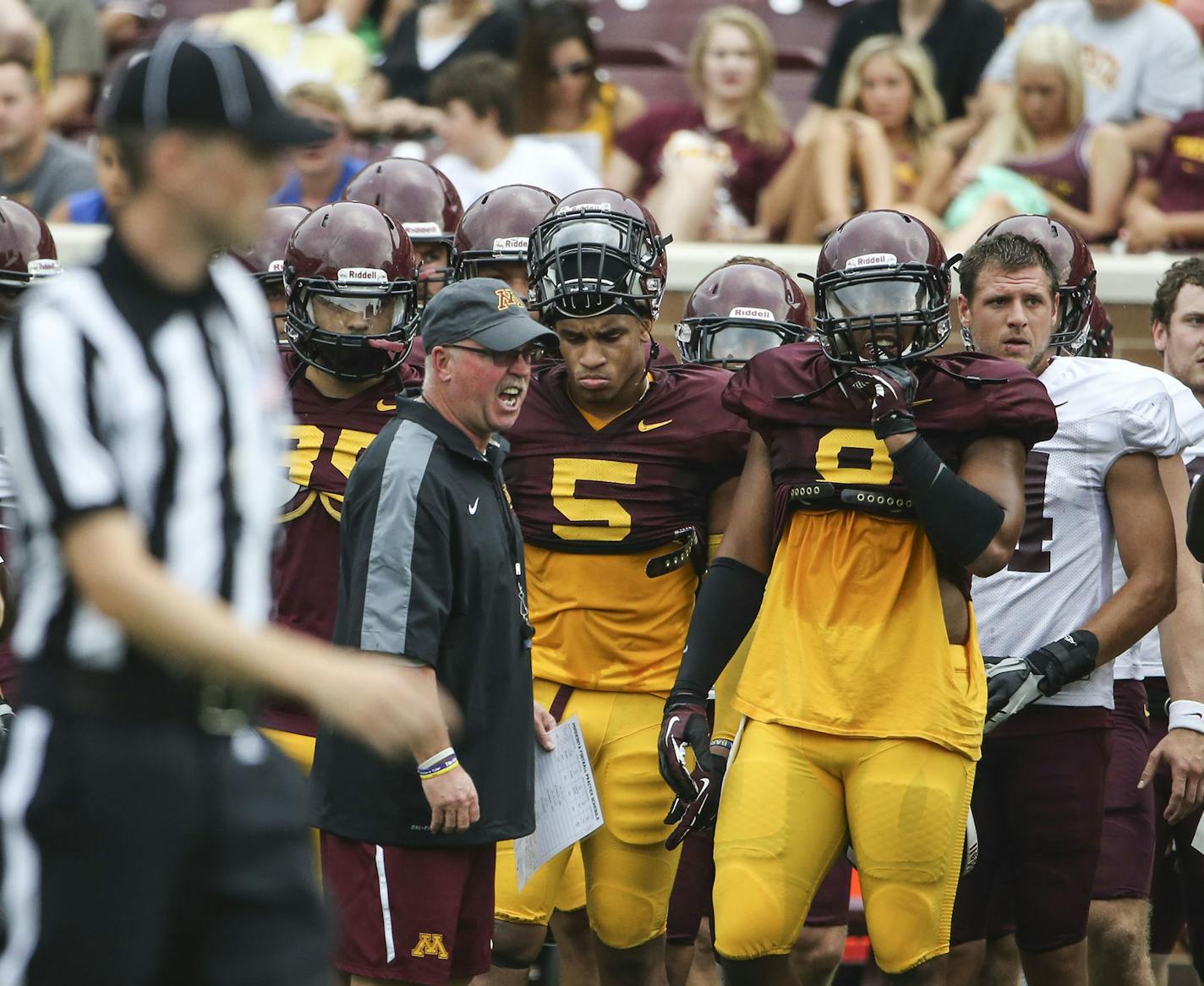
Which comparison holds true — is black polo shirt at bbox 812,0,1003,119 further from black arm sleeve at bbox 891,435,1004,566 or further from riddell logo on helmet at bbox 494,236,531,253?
black arm sleeve at bbox 891,435,1004,566

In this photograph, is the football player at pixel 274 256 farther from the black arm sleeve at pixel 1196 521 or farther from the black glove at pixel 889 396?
the black arm sleeve at pixel 1196 521

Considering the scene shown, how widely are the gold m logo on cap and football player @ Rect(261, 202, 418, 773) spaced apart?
41 centimetres

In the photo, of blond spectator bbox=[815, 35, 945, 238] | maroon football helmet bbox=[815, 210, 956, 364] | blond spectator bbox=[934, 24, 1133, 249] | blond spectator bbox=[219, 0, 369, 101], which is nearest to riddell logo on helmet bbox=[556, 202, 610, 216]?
maroon football helmet bbox=[815, 210, 956, 364]

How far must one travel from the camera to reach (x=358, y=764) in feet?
14.4

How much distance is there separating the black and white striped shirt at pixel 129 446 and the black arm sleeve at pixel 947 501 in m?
1.78

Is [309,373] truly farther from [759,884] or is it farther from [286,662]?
[286,662]

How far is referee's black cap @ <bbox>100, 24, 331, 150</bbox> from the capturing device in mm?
2877

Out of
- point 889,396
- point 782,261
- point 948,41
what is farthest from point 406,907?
point 948,41

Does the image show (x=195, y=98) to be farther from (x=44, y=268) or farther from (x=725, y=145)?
(x=725, y=145)

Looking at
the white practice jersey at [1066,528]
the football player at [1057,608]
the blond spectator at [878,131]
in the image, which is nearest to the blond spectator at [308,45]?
the blond spectator at [878,131]

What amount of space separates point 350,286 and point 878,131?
381 cm

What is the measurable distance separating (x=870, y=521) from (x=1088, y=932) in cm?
148

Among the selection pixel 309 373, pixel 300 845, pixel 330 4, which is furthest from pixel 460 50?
pixel 300 845

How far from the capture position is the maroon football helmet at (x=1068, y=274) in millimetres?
5578
